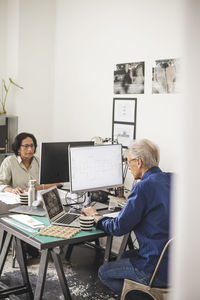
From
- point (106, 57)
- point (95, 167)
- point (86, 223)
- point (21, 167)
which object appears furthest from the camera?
point (106, 57)

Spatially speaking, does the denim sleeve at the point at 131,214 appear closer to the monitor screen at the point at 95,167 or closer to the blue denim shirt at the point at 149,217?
the blue denim shirt at the point at 149,217

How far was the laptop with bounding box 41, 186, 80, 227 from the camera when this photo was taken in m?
2.55

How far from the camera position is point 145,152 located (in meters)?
2.50

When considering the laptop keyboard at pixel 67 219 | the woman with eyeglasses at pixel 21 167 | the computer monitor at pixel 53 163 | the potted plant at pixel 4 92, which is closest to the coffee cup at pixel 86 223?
the laptop keyboard at pixel 67 219

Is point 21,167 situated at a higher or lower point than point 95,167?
lower

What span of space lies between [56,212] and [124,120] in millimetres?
1634

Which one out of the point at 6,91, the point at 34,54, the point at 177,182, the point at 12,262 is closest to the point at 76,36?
the point at 34,54

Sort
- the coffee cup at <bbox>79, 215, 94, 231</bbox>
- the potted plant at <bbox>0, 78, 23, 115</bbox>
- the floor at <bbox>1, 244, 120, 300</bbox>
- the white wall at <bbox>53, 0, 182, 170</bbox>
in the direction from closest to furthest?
the coffee cup at <bbox>79, 215, 94, 231</bbox> → the floor at <bbox>1, 244, 120, 300</bbox> → the white wall at <bbox>53, 0, 182, 170</bbox> → the potted plant at <bbox>0, 78, 23, 115</bbox>

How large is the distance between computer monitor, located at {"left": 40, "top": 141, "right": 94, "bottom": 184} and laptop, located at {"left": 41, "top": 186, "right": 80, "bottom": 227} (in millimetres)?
417

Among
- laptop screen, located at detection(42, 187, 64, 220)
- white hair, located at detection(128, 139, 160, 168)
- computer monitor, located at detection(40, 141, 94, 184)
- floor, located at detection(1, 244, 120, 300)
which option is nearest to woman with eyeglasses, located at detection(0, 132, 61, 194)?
computer monitor, located at detection(40, 141, 94, 184)

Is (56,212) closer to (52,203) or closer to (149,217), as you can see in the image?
(52,203)

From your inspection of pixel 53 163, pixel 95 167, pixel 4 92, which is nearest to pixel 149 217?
pixel 95 167

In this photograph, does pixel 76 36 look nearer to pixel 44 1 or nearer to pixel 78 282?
pixel 44 1

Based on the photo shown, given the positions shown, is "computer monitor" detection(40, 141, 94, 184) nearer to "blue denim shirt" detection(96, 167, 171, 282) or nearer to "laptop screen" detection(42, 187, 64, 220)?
"laptop screen" detection(42, 187, 64, 220)
